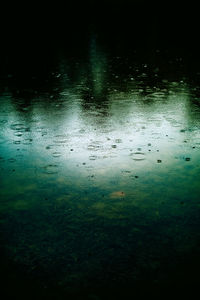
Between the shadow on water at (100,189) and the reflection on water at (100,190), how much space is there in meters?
0.01

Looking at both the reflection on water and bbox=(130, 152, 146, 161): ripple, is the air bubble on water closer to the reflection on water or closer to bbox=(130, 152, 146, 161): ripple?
the reflection on water

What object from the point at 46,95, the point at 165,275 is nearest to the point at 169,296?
the point at 165,275

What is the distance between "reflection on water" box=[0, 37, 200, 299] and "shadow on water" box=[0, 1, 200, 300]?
1cm

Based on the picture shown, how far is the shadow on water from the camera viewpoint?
2756 millimetres

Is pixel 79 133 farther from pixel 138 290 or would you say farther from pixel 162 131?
pixel 138 290

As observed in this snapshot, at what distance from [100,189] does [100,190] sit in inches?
1.0

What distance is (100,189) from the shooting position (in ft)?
13.7

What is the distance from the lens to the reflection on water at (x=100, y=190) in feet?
9.37

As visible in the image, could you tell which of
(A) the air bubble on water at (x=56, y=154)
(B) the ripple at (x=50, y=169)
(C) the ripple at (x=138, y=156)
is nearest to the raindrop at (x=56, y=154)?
(A) the air bubble on water at (x=56, y=154)

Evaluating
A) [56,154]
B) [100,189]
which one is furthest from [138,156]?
[56,154]

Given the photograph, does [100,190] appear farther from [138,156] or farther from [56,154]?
[56,154]

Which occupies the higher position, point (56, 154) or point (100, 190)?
point (56, 154)

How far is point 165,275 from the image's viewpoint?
108 inches

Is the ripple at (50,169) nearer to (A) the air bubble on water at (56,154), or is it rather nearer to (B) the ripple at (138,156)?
(A) the air bubble on water at (56,154)
